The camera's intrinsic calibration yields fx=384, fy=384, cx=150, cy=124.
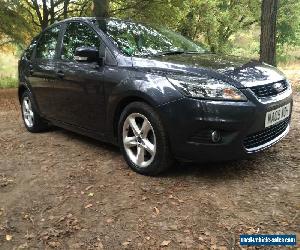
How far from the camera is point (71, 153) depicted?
5.16 m

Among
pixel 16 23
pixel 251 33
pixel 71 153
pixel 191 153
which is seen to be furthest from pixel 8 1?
pixel 251 33

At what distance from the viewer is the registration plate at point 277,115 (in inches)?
151

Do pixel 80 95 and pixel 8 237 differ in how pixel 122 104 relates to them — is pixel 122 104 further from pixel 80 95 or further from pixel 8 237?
pixel 8 237

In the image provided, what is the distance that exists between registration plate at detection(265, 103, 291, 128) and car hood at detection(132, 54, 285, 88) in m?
0.31

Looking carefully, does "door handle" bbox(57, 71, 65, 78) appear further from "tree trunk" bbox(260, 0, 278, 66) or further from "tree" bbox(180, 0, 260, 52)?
"tree" bbox(180, 0, 260, 52)

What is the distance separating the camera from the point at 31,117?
21.0 feet

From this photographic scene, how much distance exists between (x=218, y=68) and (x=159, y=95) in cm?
66

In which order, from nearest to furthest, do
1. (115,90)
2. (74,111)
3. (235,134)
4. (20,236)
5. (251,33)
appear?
1. (20,236)
2. (235,134)
3. (115,90)
4. (74,111)
5. (251,33)

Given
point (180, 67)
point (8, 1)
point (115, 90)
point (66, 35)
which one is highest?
point (8, 1)

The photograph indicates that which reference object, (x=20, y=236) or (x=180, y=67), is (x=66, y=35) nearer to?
(x=180, y=67)

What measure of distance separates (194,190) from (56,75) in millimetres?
2631

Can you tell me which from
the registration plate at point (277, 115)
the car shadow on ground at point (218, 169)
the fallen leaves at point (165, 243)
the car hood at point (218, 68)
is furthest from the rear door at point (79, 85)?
the fallen leaves at point (165, 243)

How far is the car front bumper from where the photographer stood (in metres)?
3.58

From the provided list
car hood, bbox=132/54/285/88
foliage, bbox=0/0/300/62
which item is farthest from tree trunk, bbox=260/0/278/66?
car hood, bbox=132/54/285/88
